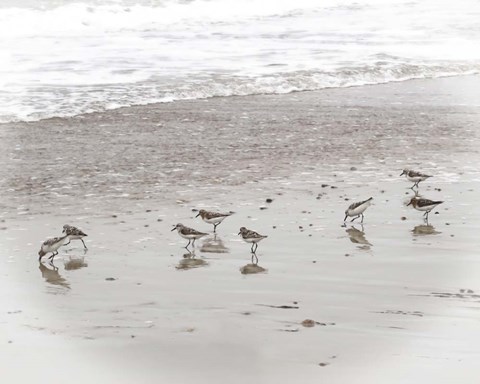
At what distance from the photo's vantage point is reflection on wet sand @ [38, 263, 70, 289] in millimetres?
7910

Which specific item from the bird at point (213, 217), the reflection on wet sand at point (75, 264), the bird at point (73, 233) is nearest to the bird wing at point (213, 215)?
the bird at point (213, 217)

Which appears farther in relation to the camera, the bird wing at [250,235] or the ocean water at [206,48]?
the ocean water at [206,48]

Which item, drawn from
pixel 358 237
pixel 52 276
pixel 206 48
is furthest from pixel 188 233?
pixel 206 48

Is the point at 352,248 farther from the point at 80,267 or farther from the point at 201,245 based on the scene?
the point at 80,267

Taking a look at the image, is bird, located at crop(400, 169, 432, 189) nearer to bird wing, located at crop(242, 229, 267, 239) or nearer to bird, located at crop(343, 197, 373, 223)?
bird, located at crop(343, 197, 373, 223)

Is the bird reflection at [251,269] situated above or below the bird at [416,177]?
below

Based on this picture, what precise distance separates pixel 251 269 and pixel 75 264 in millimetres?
1547

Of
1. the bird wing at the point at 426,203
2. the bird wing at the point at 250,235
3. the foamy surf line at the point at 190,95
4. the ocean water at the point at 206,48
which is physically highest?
the ocean water at the point at 206,48

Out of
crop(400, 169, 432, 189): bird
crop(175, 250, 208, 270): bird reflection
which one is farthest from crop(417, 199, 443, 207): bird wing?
crop(175, 250, 208, 270): bird reflection

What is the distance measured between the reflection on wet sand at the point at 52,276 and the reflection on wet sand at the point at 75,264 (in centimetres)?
11

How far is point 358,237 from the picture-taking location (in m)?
9.23

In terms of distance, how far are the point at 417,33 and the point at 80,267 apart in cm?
2143

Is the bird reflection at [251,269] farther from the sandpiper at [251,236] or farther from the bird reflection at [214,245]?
the bird reflection at [214,245]

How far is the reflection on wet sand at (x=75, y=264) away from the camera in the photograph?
8383 mm
